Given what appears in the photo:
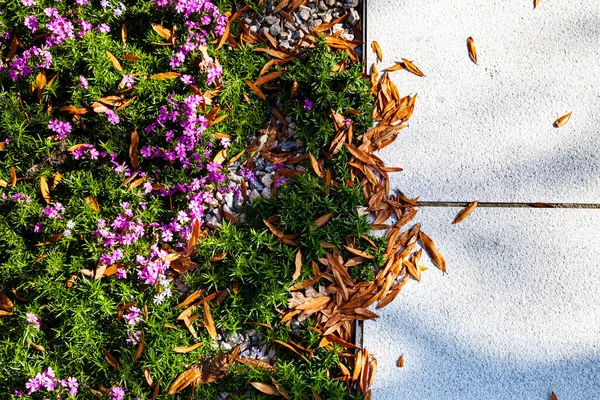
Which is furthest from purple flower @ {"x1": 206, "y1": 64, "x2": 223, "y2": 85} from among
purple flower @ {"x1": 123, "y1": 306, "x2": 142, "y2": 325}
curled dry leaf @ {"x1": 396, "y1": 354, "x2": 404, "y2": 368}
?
curled dry leaf @ {"x1": 396, "y1": 354, "x2": 404, "y2": 368}

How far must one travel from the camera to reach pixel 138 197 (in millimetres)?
2832

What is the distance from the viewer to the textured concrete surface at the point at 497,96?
9.43 ft

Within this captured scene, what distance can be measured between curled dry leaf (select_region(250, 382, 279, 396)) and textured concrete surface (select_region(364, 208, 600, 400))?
0.50 metres

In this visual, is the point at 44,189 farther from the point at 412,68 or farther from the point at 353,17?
the point at 412,68

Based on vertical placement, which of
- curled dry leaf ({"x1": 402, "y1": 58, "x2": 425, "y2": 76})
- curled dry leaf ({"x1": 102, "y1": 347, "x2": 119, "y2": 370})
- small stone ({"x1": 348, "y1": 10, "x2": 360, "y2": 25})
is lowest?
curled dry leaf ({"x1": 102, "y1": 347, "x2": 119, "y2": 370})

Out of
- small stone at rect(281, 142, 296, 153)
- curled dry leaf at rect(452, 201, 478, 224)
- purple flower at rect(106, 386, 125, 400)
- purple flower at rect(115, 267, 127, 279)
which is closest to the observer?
purple flower at rect(106, 386, 125, 400)

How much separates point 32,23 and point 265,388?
216 centimetres

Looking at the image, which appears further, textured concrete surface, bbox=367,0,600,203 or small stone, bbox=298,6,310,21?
small stone, bbox=298,6,310,21

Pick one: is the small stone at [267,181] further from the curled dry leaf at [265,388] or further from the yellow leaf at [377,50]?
the curled dry leaf at [265,388]

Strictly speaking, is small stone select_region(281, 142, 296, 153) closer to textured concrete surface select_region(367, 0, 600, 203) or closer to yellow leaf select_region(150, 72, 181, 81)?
textured concrete surface select_region(367, 0, 600, 203)

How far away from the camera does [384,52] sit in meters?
3.05

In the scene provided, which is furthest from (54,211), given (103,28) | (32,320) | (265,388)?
(265,388)

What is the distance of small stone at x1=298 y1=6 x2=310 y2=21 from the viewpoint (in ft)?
10.1

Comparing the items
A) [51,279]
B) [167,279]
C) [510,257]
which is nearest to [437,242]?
[510,257]
